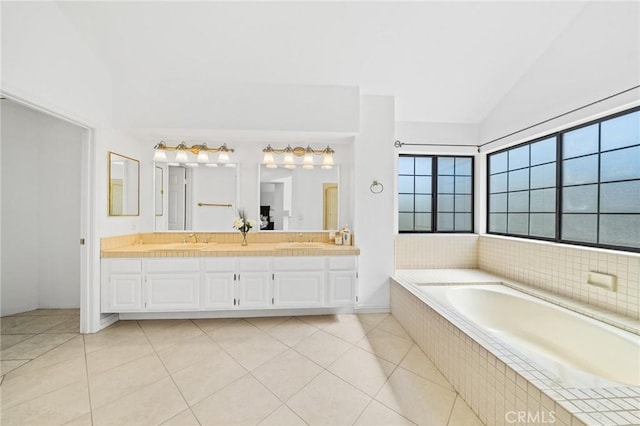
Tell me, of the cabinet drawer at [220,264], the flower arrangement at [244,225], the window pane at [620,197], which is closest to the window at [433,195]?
the window pane at [620,197]

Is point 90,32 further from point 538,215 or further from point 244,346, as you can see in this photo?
point 538,215

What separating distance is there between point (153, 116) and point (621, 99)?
421 cm

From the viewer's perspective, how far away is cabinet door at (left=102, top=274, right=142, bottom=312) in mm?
2732

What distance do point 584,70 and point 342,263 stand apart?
278 cm

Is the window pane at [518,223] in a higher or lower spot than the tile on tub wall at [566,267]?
higher

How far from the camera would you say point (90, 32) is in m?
2.39

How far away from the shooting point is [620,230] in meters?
2.21

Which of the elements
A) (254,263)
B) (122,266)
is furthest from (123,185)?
(254,263)

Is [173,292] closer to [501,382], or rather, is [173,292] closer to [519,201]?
[501,382]

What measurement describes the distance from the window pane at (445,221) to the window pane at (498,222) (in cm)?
52

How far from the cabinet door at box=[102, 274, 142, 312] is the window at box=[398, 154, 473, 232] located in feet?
10.6

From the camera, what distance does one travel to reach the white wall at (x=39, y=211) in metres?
3.06

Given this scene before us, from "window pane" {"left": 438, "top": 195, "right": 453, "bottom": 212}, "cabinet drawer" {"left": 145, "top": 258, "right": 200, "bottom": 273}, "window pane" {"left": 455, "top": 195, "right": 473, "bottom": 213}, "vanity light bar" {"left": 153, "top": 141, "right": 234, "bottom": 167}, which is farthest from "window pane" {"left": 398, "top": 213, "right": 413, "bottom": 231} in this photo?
"cabinet drawer" {"left": 145, "top": 258, "right": 200, "bottom": 273}

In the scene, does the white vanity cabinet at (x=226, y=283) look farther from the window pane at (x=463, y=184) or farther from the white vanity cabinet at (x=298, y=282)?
the window pane at (x=463, y=184)
